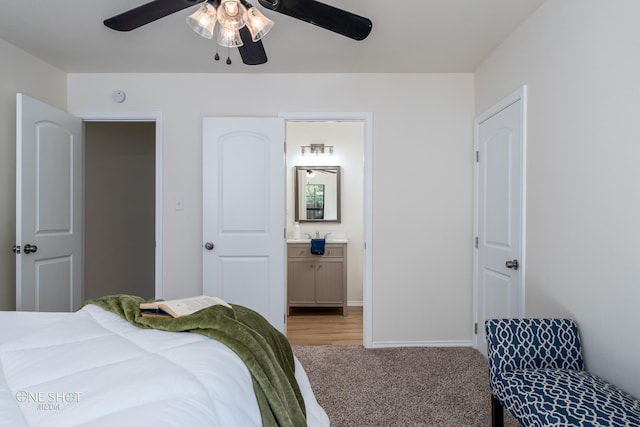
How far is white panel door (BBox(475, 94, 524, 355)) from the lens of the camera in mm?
2398

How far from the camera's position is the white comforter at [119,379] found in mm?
828

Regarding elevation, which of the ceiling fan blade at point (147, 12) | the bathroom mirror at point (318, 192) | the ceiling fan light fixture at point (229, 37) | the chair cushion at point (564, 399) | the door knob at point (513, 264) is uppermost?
the ceiling fan blade at point (147, 12)

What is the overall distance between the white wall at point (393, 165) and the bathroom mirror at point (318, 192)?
5.06ft

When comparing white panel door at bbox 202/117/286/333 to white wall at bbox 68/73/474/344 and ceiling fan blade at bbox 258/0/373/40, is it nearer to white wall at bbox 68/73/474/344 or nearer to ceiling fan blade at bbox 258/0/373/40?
white wall at bbox 68/73/474/344

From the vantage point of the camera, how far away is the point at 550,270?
2053mm

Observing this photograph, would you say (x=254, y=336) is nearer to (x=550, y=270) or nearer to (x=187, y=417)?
(x=187, y=417)

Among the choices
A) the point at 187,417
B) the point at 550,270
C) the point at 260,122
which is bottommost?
the point at 187,417

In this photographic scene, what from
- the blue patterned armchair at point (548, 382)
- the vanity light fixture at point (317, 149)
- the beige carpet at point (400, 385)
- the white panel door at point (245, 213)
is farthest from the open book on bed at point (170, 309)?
the vanity light fixture at point (317, 149)

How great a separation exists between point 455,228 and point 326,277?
5.47 feet

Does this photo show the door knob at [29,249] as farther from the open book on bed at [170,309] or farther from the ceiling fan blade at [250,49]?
the ceiling fan blade at [250,49]

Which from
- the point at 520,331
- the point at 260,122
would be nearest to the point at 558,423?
the point at 520,331

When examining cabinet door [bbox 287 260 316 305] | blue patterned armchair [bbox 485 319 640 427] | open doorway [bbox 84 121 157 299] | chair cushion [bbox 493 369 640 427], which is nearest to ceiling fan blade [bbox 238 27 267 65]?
blue patterned armchair [bbox 485 319 640 427]

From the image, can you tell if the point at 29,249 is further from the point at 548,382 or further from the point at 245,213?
the point at 548,382

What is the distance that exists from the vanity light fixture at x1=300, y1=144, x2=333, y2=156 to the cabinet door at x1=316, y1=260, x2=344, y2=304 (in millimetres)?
1424
